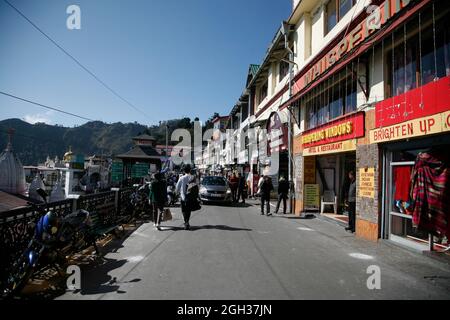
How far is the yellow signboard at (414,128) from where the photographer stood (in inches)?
219

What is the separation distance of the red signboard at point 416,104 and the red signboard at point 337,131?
0.89 metres

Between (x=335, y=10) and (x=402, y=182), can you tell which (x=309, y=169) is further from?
(x=335, y=10)

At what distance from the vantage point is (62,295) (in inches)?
158

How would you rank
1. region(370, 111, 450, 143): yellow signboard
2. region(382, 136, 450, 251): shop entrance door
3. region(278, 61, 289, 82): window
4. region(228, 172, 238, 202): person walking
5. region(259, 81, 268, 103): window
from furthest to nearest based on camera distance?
region(259, 81, 268, 103): window
region(278, 61, 289, 82): window
region(228, 172, 238, 202): person walking
region(382, 136, 450, 251): shop entrance door
region(370, 111, 450, 143): yellow signboard

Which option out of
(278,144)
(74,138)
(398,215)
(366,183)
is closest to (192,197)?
(366,183)

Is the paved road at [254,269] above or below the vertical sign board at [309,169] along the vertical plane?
below

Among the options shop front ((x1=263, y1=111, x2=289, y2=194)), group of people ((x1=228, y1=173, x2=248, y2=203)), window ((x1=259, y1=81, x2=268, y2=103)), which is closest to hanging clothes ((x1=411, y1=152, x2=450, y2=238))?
shop front ((x1=263, y1=111, x2=289, y2=194))

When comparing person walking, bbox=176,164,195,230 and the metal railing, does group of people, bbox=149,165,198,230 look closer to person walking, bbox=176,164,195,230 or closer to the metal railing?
person walking, bbox=176,164,195,230

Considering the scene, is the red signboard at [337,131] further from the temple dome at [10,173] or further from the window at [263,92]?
the temple dome at [10,173]

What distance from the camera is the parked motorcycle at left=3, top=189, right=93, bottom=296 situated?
3.98 metres

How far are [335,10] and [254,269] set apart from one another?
435 inches

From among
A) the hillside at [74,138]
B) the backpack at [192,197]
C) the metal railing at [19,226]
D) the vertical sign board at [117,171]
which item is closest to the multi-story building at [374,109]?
the backpack at [192,197]

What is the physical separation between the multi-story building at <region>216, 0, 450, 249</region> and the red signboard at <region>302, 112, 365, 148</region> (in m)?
0.04
